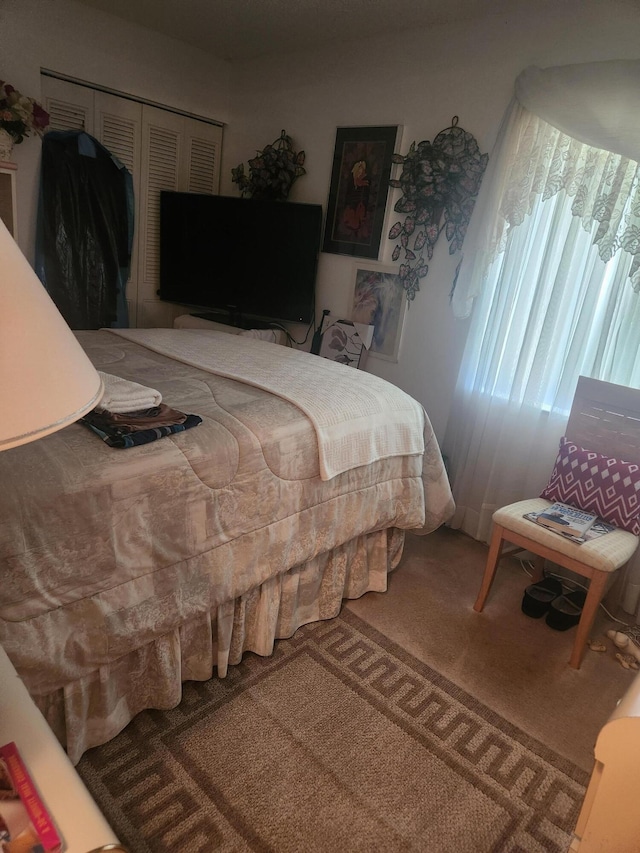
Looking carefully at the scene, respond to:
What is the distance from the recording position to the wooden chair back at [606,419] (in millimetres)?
2289

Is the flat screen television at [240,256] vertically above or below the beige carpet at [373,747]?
above

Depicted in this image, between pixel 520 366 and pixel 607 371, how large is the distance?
15.1 inches

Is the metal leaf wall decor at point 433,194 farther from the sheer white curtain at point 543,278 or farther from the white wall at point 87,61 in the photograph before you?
the white wall at point 87,61

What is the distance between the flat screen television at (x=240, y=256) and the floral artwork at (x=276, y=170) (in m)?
0.14

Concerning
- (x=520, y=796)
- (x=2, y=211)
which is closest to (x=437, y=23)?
(x=2, y=211)

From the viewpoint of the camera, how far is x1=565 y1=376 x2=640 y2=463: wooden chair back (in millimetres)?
2289

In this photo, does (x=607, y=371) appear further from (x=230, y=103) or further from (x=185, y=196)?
(x=230, y=103)

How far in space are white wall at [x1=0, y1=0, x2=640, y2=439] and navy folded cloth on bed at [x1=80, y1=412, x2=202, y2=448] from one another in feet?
6.33

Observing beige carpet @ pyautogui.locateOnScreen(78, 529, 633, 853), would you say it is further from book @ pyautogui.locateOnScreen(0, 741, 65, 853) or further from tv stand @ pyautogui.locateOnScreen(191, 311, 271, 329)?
tv stand @ pyautogui.locateOnScreen(191, 311, 271, 329)

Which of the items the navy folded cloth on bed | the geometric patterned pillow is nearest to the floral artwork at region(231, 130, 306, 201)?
the geometric patterned pillow

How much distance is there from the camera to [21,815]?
0.74 m

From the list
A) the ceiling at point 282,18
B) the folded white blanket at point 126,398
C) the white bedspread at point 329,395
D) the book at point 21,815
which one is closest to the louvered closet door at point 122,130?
the ceiling at point 282,18

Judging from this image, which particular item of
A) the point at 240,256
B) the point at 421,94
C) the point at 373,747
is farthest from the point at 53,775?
the point at 240,256

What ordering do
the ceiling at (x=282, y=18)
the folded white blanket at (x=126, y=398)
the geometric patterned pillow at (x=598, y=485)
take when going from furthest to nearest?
the ceiling at (x=282, y=18) < the geometric patterned pillow at (x=598, y=485) < the folded white blanket at (x=126, y=398)
